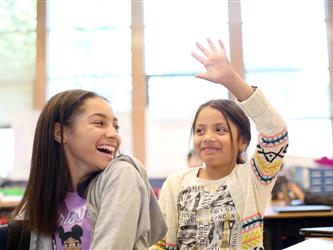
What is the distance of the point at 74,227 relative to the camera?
1.15 meters

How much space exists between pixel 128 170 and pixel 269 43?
488cm

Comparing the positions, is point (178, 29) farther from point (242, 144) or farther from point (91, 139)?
point (91, 139)

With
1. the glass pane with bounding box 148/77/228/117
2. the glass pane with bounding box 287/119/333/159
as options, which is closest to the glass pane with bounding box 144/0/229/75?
the glass pane with bounding box 148/77/228/117

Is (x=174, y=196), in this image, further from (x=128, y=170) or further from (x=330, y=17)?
(x=330, y=17)

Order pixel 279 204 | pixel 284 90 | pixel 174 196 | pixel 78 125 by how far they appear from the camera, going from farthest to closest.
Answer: pixel 284 90
pixel 279 204
pixel 174 196
pixel 78 125

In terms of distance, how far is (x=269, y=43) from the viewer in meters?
5.56

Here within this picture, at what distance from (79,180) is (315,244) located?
76cm

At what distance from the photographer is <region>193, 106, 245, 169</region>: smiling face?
4.62 feet

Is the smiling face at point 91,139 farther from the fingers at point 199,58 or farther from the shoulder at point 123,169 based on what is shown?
the fingers at point 199,58

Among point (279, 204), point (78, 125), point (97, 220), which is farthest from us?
point (279, 204)

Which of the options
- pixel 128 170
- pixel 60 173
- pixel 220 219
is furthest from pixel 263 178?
pixel 60 173

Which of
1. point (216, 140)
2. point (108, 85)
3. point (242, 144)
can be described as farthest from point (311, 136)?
point (216, 140)

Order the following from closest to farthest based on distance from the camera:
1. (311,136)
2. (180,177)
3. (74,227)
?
(74,227), (180,177), (311,136)

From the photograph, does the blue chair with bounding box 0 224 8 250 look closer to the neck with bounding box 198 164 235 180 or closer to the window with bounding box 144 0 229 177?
the neck with bounding box 198 164 235 180
